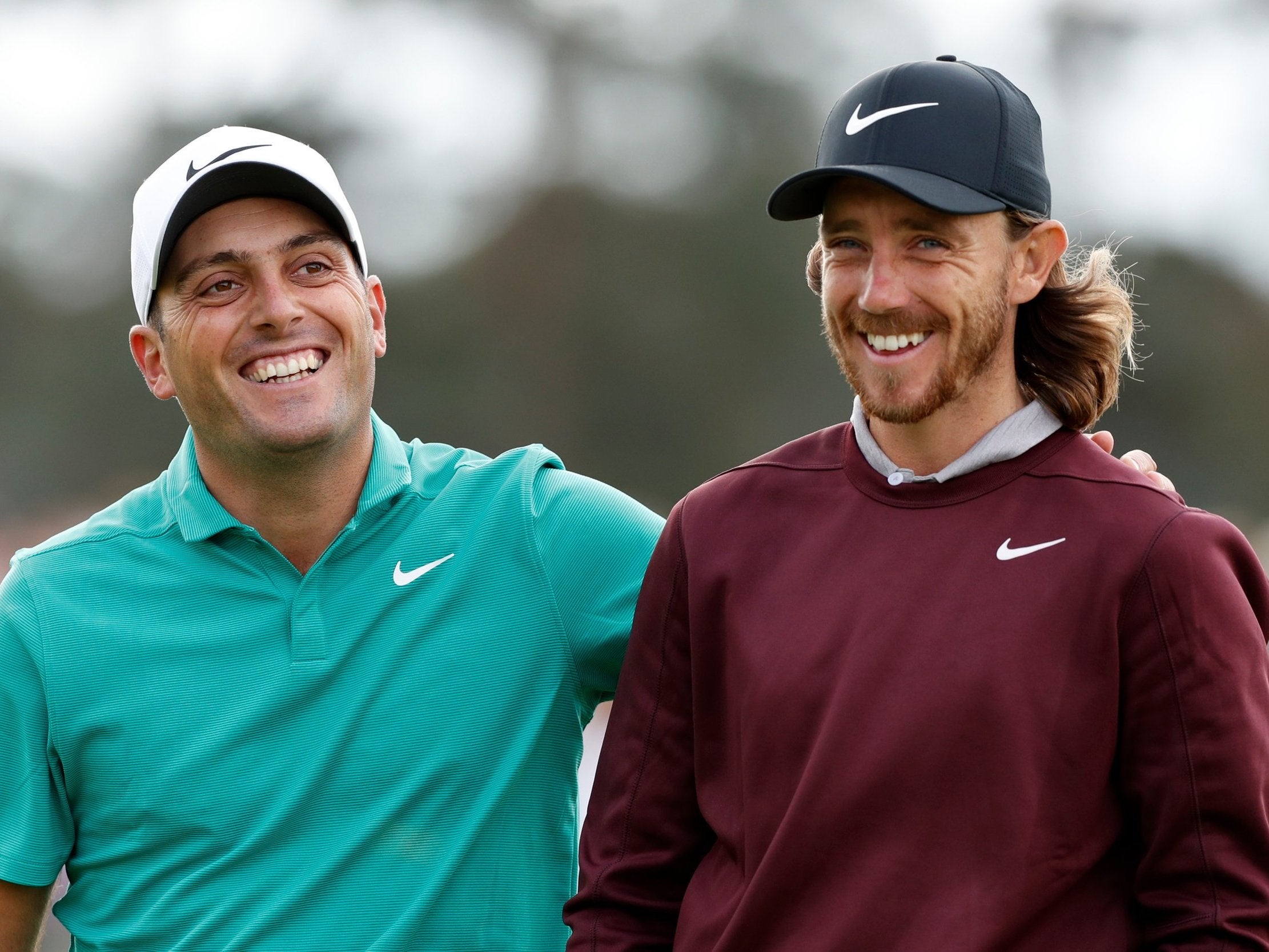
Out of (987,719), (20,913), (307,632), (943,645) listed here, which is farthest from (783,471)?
(20,913)

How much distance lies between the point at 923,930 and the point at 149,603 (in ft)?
4.87

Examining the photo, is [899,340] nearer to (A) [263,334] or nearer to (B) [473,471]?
(B) [473,471]

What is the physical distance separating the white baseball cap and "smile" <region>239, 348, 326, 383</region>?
25 cm

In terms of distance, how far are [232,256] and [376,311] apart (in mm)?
343

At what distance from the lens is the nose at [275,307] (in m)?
2.92

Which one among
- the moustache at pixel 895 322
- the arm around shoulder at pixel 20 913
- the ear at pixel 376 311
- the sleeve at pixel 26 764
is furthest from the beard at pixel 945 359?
the arm around shoulder at pixel 20 913

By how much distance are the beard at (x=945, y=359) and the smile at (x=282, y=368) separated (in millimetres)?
1038

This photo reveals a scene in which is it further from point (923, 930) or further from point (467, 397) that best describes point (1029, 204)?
point (467, 397)

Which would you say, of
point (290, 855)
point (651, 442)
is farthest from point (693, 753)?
point (651, 442)

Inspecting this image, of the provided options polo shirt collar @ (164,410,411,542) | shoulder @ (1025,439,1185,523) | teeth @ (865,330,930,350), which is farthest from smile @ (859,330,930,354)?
polo shirt collar @ (164,410,411,542)

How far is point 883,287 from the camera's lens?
2.38m

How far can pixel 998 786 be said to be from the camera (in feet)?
7.26

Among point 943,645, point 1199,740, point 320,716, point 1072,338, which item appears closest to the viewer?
point 1199,740

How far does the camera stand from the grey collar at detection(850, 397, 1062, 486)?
2373 millimetres
